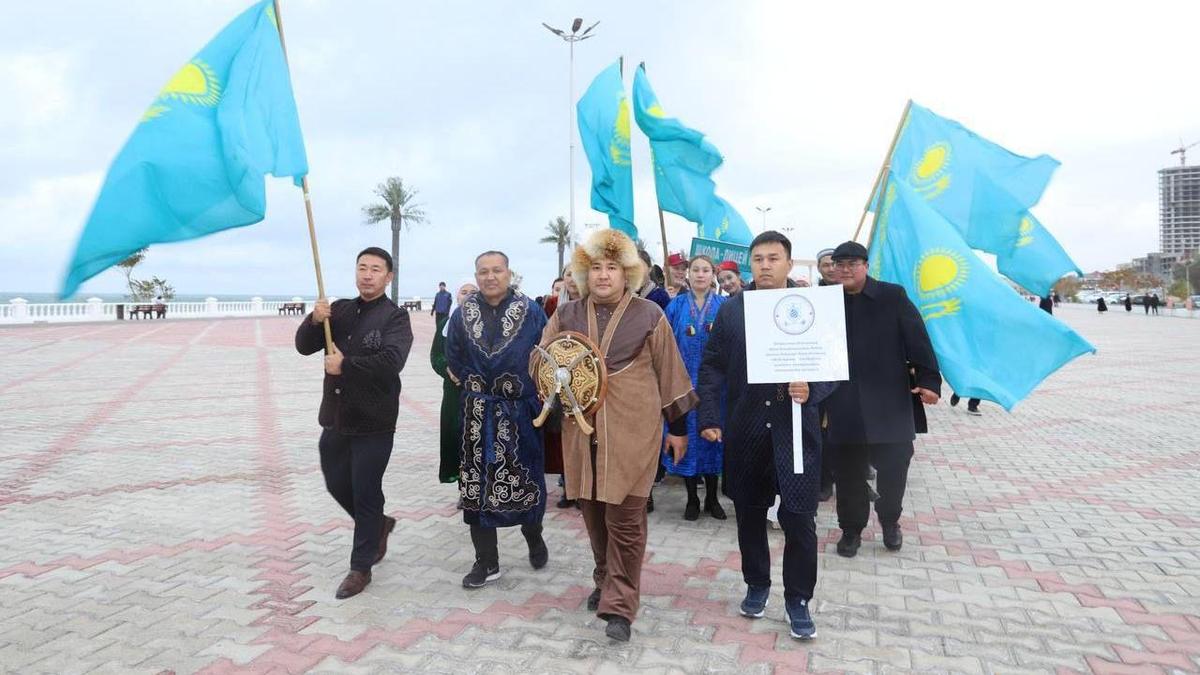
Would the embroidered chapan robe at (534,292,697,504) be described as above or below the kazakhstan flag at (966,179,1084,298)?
below

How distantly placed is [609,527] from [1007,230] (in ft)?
16.5

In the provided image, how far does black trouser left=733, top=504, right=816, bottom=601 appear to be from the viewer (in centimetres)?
338

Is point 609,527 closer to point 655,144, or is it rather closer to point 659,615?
point 659,615

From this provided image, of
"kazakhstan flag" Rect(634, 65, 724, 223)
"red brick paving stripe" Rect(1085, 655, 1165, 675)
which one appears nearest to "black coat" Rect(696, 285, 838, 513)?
"red brick paving stripe" Rect(1085, 655, 1165, 675)

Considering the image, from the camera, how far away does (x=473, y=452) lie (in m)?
3.99

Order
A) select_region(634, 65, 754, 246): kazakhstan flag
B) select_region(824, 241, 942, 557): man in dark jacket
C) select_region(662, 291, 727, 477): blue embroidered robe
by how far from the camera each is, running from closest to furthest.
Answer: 1. select_region(824, 241, 942, 557): man in dark jacket
2. select_region(662, 291, 727, 477): blue embroidered robe
3. select_region(634, 65, 754, 246): kazakhstan flag

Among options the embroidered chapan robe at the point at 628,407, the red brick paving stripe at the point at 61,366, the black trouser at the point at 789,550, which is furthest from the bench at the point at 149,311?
the black trouser at the point at 789,550

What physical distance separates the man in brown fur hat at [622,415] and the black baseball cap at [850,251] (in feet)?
4.47

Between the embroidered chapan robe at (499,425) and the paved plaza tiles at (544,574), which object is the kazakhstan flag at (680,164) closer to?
the paved plaza tiles at (544,574)

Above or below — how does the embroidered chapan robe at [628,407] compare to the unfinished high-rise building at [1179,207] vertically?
below

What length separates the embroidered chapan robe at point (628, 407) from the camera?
133 inches

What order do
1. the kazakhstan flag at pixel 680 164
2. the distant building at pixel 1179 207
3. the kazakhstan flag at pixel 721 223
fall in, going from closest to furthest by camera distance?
1. the kazakhstan flag at pixel 680 164
2. the kazakhstan flag at pixel 721 223
3. the distant building at pixel 1179 207

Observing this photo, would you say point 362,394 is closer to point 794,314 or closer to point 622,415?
point 622,415

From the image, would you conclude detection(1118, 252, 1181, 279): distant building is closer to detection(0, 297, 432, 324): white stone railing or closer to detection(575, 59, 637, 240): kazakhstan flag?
detection(0, 297, 432, 324): white stone railing
